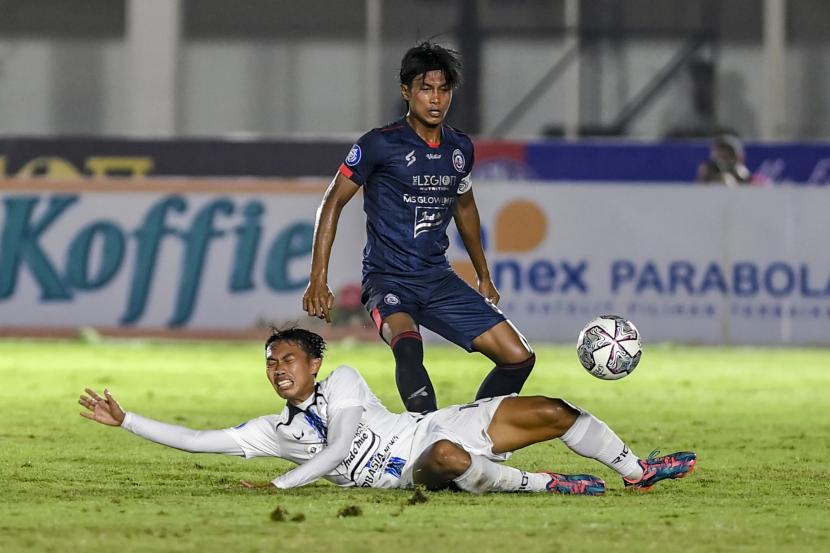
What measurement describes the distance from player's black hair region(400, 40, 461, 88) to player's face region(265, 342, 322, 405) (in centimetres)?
165

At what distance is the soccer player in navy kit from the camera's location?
28.9ft

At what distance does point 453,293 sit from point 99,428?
3138 millimetres

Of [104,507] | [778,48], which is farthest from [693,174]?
[104,507]

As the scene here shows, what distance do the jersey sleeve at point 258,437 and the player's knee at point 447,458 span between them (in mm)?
755

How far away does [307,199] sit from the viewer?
1808 centimetres

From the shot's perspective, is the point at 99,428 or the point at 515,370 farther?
the point at 99,428

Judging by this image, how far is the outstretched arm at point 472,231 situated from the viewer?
31.1 ft

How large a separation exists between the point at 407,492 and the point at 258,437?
27.5 inches

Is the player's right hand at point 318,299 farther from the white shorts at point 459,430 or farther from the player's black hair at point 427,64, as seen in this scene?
the player's black hair at point 427,64

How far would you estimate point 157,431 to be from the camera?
7832mm

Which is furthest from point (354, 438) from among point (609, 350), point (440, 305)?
point (609, 350)

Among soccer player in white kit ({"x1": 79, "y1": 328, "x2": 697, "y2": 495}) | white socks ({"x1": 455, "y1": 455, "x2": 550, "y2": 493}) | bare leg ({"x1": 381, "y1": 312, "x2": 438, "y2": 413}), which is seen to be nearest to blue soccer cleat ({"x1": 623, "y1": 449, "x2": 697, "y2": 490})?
soccer player in white kit ({"x1": 79, "y1": 328, "x2": 697, "y2": 495})

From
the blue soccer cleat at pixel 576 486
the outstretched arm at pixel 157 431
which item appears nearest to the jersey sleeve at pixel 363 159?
the outstretched arm at pixel 157 431

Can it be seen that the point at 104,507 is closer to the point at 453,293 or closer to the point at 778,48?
the point at 453,293
